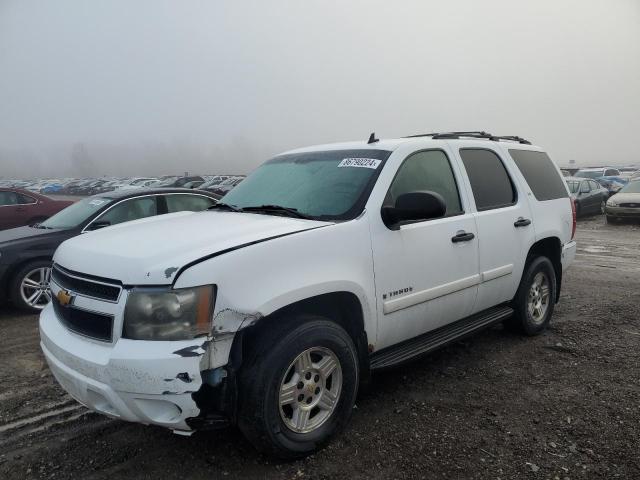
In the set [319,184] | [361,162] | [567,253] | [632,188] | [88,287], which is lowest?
[632,188]

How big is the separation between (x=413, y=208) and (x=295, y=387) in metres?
1.28

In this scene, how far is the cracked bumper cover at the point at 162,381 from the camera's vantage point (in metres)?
2.40

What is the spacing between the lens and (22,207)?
10.7 meters

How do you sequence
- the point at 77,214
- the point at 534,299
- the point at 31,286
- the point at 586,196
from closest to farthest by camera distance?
the point at 534,299 → the point at 31,286 → the point at 77,214 → the point at 586,196

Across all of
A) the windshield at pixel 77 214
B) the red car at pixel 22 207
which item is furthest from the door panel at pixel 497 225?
the red car at pixel 22 207

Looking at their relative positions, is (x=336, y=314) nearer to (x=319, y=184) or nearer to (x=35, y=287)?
(x=319, y=184)

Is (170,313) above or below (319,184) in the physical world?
below

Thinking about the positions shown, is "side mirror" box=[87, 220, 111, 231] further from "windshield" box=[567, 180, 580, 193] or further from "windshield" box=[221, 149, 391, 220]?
"windshield" box=[567, 180, 580, 193]

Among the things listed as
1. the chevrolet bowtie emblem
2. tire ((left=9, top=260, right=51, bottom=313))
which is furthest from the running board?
tire ((left=9, top=260, right=51, bottom=313))

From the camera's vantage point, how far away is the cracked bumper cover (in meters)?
2.40

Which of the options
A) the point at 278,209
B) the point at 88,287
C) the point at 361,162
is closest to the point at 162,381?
the point at 88,287

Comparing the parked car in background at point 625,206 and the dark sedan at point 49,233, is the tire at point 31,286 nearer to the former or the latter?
Result: the dark sedan at point 49,233

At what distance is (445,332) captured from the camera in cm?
380

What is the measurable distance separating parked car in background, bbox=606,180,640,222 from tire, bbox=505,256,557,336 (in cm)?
1202
